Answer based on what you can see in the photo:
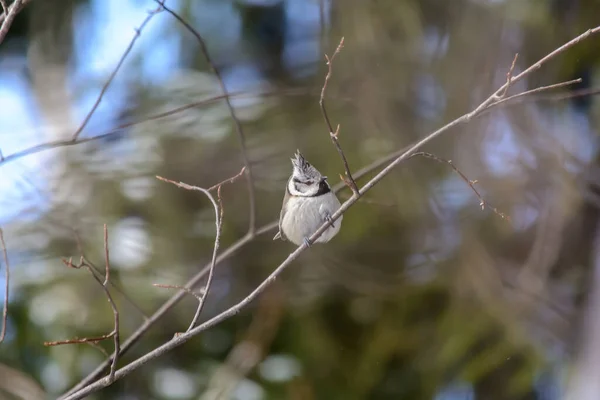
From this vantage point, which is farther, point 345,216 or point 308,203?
point 345,216

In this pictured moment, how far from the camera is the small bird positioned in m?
1.43

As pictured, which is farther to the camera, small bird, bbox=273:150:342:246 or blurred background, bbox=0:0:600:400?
blurred background, bbox=0:0:600:400

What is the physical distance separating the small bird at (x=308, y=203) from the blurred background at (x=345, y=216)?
16.6 inches

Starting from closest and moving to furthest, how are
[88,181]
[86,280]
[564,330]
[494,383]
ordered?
[564,330] → [494,383] → [88,181] → [86,280]

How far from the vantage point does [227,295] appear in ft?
7.71

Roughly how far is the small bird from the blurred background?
0.42m

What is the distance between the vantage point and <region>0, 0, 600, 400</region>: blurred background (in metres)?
2.07

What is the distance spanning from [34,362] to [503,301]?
72.5 inches

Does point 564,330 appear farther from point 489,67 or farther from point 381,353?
point 489,67

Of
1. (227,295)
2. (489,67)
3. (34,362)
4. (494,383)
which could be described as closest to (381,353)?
(494,383)

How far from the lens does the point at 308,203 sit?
1.45 meters

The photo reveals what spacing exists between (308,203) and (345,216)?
54cm

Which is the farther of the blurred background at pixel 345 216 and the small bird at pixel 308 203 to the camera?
the blurred background at pixel 345 216

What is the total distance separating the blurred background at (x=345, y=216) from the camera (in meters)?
2.07
